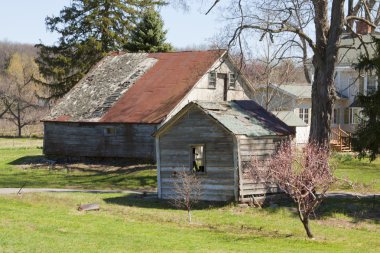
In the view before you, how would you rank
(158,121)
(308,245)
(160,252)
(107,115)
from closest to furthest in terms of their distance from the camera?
(160,252)
(308,245)
(158,121)
(107,115)

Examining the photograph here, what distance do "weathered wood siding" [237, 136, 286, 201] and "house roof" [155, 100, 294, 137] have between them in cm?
30

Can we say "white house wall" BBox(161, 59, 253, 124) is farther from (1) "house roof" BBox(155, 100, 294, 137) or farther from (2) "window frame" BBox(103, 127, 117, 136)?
(1) "house roof" BBox(155, 100, 294, 137)

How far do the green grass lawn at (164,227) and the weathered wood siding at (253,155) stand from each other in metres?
1.13

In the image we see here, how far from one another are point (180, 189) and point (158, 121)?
43.3ft

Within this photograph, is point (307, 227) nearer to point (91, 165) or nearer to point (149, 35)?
point (91, 165)

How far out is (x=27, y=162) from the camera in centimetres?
4334

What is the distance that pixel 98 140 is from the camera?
41156 mm

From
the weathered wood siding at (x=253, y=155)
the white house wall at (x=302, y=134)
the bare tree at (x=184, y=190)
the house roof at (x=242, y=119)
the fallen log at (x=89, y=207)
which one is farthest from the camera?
the white house wall at (x=302, y=134)

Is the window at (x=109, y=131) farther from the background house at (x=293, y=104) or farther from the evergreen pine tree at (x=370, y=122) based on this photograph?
the evergreen pine tree at (x=370, y=122)

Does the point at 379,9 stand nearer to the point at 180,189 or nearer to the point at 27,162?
the point at 180,189

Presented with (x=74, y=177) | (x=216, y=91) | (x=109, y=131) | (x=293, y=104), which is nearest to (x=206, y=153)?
(x=74, y=177)

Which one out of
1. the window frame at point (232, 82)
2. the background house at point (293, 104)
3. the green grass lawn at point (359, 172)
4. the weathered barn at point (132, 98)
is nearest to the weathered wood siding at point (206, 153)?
the green grass lawn at point (359, 172)

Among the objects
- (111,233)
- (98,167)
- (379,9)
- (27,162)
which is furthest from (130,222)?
(27,162)

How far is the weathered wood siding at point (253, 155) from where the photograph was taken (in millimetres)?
25391
